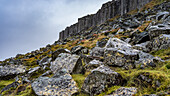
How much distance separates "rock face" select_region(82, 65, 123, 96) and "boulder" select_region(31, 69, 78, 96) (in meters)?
0.86

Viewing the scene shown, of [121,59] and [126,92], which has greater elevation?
[121,59]

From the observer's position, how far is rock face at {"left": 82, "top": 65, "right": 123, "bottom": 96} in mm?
5574

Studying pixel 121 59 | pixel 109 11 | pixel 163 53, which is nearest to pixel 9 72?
pixel 121 59

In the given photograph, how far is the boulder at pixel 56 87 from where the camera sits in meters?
6.00

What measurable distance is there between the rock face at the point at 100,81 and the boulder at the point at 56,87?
0.86m

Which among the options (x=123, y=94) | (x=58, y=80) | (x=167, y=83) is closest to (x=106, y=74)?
(x=123, y=94)

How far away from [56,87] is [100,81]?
8.58 ft

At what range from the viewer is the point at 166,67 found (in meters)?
6.34

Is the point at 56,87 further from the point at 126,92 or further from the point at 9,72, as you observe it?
the point at 9,72

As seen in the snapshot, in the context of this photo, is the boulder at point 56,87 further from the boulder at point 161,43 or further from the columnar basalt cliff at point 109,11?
the columnar basalt cliff at point 109,11

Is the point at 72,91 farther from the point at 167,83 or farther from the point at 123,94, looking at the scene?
the point at 167,83

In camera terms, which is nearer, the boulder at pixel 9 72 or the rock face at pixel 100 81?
the rock face at pixel 100 81

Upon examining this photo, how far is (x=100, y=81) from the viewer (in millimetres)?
5715

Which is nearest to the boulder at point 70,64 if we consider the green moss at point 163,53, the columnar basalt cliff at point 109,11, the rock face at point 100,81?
the rock face at point 100,81
